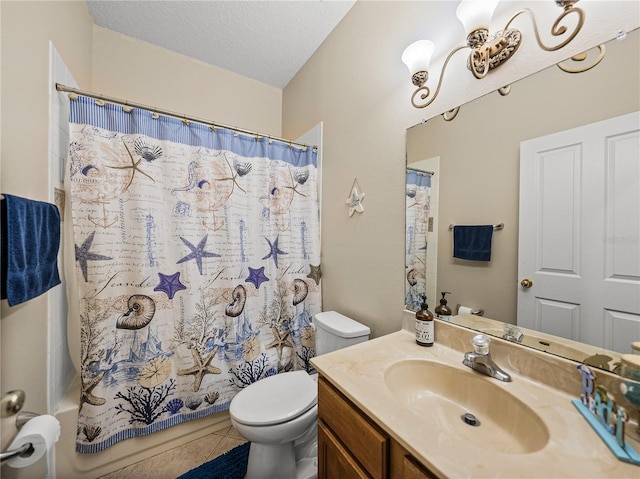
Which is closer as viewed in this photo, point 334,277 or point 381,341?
point 381,341

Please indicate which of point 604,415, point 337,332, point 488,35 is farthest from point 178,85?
point 604,415

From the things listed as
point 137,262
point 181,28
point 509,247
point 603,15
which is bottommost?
point 137,262

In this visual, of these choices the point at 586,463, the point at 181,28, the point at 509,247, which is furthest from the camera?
the point at 181,28

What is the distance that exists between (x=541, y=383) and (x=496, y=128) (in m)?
0.85

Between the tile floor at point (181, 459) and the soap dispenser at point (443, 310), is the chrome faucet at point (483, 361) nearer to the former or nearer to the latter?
the soap dispenser at point (443, 310)

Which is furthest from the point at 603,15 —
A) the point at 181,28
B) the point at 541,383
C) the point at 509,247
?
the point at 181,28

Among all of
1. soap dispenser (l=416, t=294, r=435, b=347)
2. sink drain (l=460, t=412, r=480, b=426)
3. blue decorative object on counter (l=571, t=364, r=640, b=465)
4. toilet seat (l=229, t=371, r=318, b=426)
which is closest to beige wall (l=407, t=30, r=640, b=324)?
soap dispenser (l=416, t=294, r=435, b=347)

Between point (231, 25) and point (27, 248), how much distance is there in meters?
1.71

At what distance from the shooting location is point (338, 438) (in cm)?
78

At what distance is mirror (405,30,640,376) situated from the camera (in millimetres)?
658

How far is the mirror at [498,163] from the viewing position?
0.66 m

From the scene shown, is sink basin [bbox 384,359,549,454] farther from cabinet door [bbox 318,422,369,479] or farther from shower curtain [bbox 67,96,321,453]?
shower curtain [bbox 67,96,321,453]

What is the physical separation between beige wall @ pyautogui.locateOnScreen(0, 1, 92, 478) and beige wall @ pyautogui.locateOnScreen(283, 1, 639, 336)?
4.61ft

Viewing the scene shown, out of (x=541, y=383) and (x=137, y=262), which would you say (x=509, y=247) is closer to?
(x=541, y=383)
